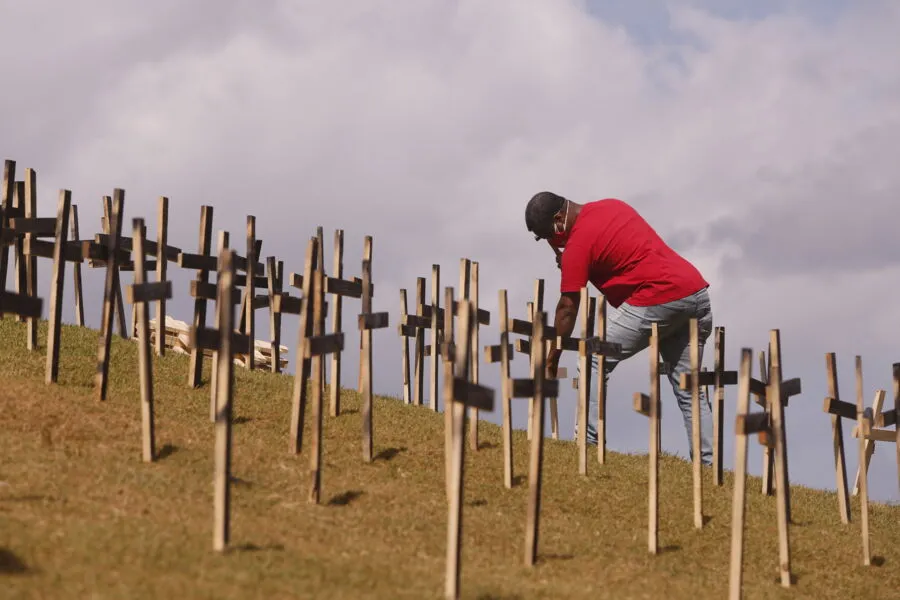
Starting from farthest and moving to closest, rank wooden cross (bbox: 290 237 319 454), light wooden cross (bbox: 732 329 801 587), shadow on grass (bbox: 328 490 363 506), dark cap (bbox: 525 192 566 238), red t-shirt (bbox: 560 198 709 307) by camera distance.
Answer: dark cap (bbox: 525 192 566 238), red t-shirt (bbox: 560 198 709 307), wooden cross (bbox: 290 237 319 454), shadow on grass (bbox: 328 490 363 506), light wooden cross (bbox: 732 329 801 587)

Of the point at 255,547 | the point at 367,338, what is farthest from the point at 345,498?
the point at 367,338

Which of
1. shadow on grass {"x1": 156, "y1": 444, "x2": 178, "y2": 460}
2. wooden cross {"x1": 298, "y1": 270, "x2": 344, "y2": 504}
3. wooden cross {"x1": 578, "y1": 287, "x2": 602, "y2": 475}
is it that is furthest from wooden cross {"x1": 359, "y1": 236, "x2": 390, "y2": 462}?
wooden cross {"x1": 578, "y1": 287, "x2": 602, "y2": 475}

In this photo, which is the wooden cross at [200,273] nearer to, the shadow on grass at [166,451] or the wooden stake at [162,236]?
the wooden stake at [162,236]

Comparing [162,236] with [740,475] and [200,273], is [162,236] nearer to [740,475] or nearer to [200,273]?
[200,273]

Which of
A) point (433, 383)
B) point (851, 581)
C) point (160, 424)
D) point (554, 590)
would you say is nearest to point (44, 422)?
point (160, 424)

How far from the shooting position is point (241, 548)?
32.9 feet

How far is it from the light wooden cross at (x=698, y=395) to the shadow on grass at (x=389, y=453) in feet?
12.1

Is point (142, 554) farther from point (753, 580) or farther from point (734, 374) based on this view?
point (734, 374)

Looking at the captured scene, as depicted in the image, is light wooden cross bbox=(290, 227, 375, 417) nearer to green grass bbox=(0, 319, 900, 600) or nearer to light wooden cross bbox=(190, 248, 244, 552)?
green grass bbox=(0, 319, 900, 600)

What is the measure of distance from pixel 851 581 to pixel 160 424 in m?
8.33

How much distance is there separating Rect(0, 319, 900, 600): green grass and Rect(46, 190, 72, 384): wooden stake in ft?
1.59

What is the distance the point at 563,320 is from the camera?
52.4 feet

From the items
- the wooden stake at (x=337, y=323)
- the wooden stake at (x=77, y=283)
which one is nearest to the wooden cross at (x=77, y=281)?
the wooden stake at (x=77, y=283)

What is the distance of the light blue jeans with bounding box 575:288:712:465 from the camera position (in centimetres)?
1619
